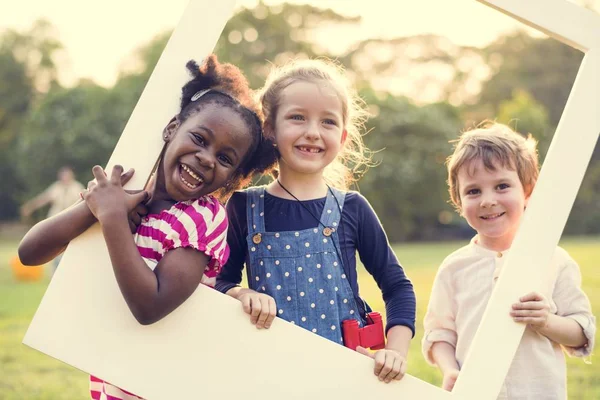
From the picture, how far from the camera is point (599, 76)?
2309 millimetres

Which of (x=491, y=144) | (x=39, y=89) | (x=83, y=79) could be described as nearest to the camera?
(x=491, y=144)

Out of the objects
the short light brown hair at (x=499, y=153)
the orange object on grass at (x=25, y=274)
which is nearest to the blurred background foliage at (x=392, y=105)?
the orange object on grass at (x=25, y=274)

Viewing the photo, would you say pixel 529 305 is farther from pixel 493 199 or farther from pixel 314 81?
pixel 314 81

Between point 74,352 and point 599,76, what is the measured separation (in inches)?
71.5

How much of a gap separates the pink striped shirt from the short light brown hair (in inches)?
37.2

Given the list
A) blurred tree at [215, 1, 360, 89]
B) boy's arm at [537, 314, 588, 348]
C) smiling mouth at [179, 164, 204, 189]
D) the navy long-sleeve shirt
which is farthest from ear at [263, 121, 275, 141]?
blurred tree at [215, 1, 360, 89]

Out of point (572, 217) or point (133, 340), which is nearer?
point (133, 340)

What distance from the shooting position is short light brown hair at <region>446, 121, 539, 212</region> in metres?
2.64

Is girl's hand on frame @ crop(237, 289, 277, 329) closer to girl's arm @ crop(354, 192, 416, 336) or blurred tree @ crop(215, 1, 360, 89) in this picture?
girl's arm @ crop(354, 192, 416, 336)

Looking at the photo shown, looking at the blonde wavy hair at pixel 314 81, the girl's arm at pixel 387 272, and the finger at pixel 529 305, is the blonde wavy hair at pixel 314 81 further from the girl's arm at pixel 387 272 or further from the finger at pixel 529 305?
the finger at pixel 529 305

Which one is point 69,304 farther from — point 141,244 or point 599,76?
point 599,76

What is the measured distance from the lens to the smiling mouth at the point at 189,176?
2256 millimetres

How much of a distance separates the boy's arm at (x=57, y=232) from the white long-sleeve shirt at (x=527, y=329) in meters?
1.30

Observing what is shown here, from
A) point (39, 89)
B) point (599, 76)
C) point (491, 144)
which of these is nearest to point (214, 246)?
point (491, 144)
